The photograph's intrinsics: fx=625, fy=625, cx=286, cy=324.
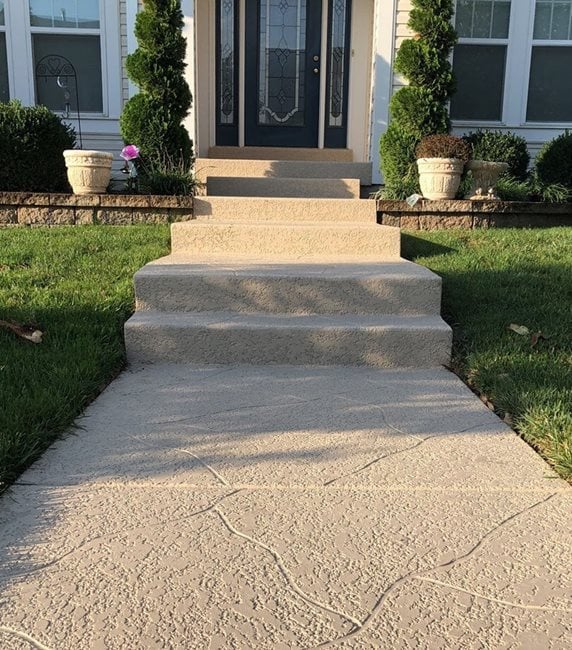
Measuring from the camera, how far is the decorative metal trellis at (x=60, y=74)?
8203 mm

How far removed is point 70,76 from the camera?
8.22 metres

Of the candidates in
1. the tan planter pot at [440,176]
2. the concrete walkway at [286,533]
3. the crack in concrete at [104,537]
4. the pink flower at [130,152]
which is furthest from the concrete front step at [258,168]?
the crack in concrete at [104,537]

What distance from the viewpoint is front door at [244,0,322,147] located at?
7.94 metres

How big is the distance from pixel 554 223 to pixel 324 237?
295cm

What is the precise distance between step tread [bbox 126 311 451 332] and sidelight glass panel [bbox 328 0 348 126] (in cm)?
524

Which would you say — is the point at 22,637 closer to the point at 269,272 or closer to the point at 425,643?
the point at 425,643

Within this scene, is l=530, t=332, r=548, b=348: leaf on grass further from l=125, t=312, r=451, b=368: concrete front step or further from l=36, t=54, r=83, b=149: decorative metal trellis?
l=36, t=54, r=83, b=149: decorative metal trellis

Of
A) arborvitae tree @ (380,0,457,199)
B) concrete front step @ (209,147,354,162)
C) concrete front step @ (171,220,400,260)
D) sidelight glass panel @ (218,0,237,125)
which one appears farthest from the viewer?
concrete front step @ (209,147,354,162)

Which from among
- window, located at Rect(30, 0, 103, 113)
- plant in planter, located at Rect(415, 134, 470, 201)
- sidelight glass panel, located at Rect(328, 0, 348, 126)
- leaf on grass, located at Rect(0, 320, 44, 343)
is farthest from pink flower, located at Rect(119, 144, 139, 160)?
leaf on grass, located at Rect(0, 320, 44, 343)

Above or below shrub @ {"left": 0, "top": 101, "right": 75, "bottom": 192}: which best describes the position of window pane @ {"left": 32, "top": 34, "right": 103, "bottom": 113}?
above

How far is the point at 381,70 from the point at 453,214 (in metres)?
2.69

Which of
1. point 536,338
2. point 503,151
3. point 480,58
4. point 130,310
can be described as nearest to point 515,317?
point 536,338

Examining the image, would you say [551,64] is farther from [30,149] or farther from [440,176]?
[30,149]

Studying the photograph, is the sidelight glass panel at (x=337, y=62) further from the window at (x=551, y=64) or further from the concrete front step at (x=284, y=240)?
the concrete front step at (x=284, y=240)
